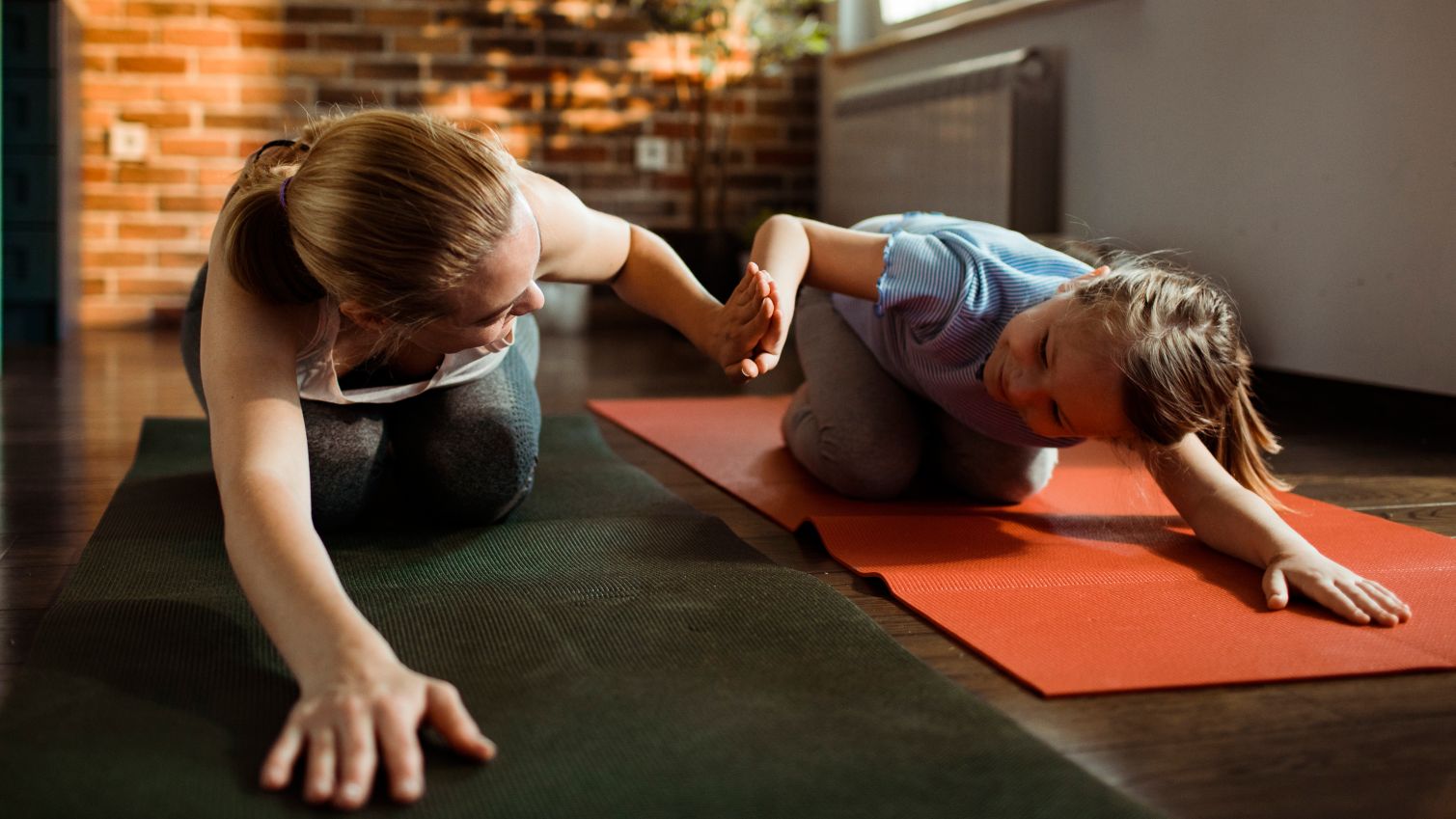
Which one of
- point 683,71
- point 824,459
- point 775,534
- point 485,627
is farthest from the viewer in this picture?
point 683,71

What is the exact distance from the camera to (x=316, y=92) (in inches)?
157

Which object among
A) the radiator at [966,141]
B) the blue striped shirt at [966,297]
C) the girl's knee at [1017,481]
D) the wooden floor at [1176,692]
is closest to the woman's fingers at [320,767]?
the wooden floor at [1176,692]

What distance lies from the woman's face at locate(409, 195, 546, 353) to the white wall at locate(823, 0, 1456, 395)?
1242 millimetres

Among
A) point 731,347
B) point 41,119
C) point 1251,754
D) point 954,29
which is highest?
point 954,29

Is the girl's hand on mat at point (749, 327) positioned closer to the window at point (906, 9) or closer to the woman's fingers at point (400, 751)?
the woman's fingers at point (400, 751)

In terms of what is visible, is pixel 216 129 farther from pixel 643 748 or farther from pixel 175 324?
pixel 643 748

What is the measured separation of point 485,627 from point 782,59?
3.42 metres

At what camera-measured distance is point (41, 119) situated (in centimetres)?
346

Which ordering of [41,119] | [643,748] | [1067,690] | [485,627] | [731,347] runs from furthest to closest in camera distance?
[41,119], [731,347], [485,627], [1067,690], [643,748]

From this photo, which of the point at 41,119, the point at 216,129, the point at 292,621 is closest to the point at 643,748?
the point at 292,621

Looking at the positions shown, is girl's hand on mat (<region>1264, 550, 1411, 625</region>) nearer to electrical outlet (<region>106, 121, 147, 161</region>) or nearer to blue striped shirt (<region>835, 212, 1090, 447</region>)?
blue striped shirt (<region>835, 212, 1090, 447</region>)

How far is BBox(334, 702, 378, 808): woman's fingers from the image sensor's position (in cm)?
72

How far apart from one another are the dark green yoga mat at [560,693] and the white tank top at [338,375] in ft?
0.52

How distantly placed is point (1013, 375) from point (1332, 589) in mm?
360
